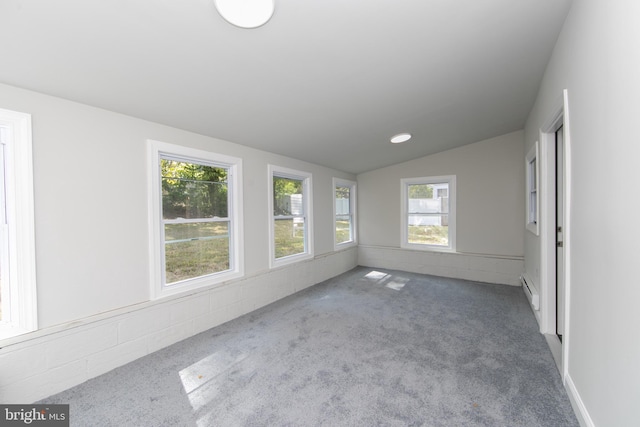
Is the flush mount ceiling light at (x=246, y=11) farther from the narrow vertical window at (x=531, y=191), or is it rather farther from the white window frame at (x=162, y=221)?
the narrow vertical window at (x=531, y=191)

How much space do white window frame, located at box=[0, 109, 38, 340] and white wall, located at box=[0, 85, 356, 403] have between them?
0.04 metres

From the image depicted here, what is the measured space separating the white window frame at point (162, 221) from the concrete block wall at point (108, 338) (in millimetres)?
108

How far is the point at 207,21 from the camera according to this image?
149 cm

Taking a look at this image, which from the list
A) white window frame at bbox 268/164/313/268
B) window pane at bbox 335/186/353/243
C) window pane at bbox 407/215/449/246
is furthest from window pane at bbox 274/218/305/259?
window pane at bbox 407/215/449/246

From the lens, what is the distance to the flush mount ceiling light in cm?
136

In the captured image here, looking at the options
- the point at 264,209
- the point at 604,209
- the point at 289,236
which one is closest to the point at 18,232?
the point at 264,209

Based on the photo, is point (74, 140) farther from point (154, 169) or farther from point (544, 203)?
point (544, 203)

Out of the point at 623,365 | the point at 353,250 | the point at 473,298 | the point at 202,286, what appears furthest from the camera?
the point at 353,250

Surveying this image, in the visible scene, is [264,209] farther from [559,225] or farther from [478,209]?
[478,209]

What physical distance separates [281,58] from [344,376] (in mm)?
2414

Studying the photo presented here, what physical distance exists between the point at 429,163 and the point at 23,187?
545 cm

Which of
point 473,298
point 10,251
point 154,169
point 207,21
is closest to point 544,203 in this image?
point 473,298

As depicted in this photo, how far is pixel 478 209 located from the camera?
486cm

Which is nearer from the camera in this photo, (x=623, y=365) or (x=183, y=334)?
(x=623, y=365)
